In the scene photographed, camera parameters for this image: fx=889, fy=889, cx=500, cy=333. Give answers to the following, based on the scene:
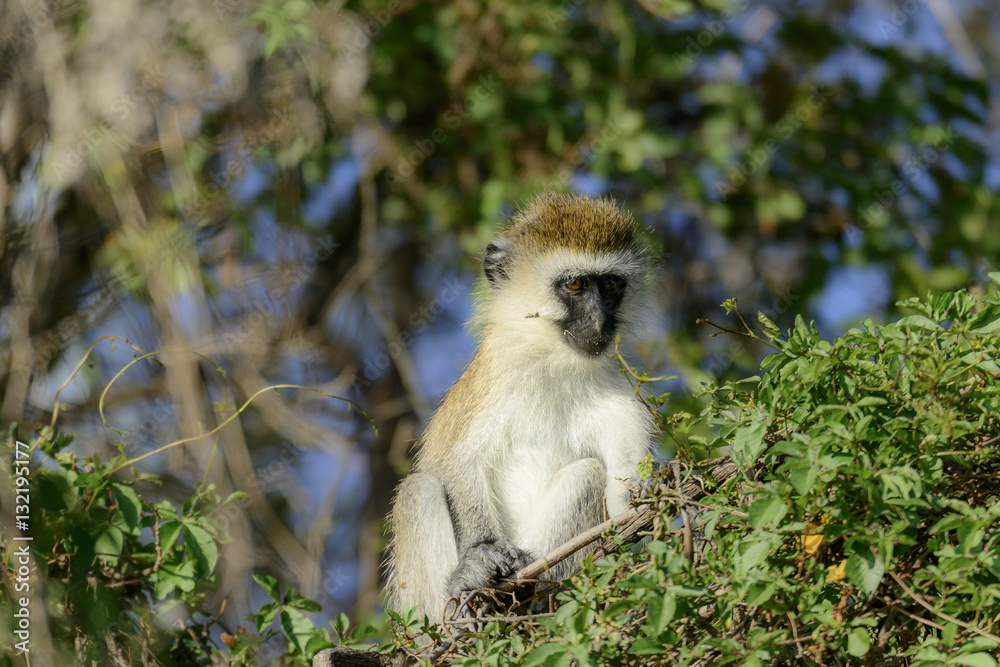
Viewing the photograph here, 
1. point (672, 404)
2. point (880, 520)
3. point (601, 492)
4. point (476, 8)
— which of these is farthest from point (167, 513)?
point (476, 8)

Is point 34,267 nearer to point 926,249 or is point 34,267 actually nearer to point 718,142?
point 718,142

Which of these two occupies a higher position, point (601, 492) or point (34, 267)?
point (34, 267)

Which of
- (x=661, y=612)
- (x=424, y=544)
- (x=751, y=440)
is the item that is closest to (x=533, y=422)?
(x=424, y=544)

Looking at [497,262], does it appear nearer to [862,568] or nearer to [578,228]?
[578,228]

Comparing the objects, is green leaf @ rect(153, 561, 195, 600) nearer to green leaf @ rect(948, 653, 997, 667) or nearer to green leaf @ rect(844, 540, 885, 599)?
green leaf @ rect(844, 540, 885, 599)

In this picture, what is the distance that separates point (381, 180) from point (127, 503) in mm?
4260

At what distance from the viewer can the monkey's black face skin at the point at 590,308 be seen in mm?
3854

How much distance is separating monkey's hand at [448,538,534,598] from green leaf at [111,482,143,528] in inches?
45.6

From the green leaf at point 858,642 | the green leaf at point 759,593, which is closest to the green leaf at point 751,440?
the green leaf at point 759,593

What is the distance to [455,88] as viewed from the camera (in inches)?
233

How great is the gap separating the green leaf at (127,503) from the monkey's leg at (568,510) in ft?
4.95

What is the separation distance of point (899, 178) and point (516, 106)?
2.65 metres

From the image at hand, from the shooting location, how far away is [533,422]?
3.85m

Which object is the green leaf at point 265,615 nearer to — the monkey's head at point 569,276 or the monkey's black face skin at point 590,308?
the monkey's head at point 569,276
